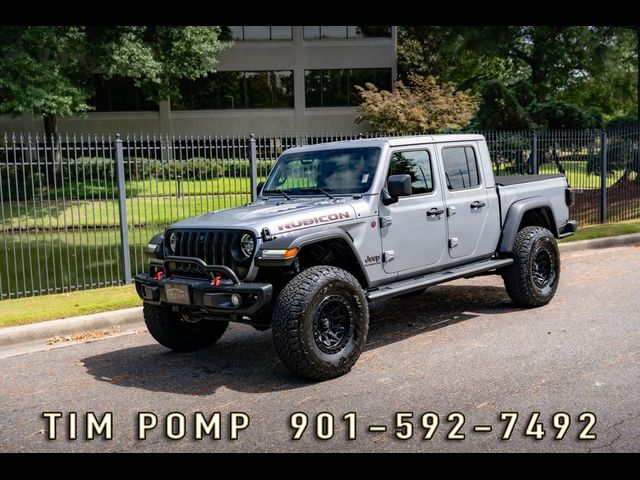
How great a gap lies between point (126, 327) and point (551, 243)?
5.17m

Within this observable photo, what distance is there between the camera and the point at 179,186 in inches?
509

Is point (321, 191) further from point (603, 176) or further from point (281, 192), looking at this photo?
point (603, 176)

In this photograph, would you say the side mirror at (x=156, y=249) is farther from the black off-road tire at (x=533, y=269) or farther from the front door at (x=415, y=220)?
the black off-road tire at (x=533, y=269)

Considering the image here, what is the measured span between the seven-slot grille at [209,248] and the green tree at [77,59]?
22.1 metres

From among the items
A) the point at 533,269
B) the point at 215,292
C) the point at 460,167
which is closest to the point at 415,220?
the point at 460,167

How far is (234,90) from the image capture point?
39.5 meters

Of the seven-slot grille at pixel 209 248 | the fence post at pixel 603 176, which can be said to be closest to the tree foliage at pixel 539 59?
the fence post at pixel 603 176

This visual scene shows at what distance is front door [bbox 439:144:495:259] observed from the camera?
7.46 m

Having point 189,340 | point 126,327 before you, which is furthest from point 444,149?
point 126,327

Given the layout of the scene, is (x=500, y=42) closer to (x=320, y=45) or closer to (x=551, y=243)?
(x=551, y=243)

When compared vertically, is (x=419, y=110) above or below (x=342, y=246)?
above

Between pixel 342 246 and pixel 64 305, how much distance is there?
14.6 feet

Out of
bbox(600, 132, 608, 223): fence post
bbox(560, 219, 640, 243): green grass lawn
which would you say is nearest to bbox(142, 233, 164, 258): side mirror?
bbox(560, 219, 640, 243): green grass lawn

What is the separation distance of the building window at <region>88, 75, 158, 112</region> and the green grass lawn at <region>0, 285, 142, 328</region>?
3112cm
